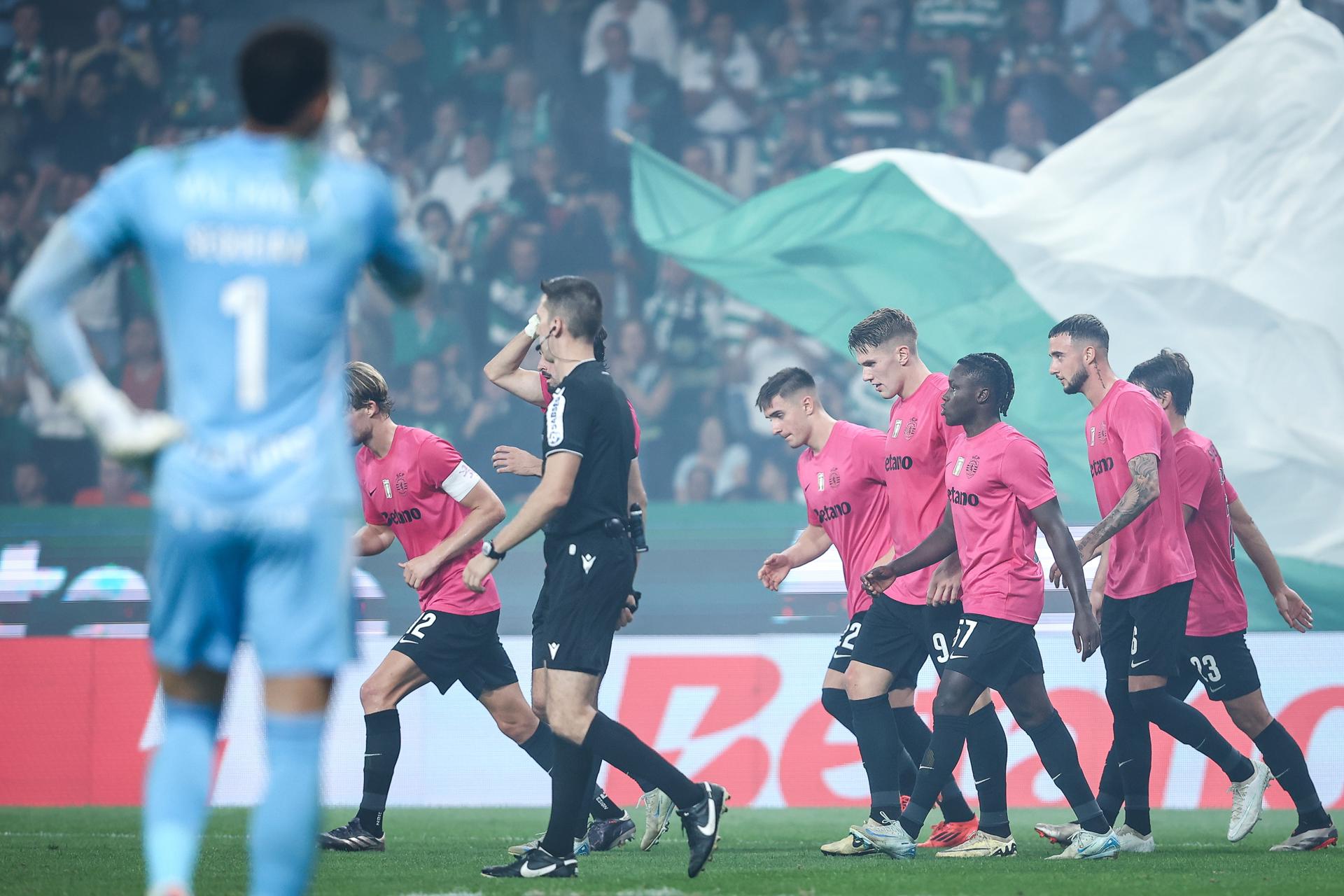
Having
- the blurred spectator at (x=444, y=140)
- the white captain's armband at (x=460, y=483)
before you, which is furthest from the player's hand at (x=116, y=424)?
the blurred spectator at (x=444, y=140)

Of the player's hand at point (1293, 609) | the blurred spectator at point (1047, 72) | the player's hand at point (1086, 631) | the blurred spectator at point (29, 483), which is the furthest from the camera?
the blurred spectator at point (1047, 72)

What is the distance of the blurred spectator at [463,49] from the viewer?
46.8 feet

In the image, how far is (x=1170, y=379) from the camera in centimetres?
731

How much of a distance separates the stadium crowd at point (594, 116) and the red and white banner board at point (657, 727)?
332 cm

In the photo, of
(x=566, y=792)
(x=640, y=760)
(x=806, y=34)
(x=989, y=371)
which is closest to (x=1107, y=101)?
(x=806, y=34)

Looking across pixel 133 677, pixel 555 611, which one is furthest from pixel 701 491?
pixel 555 611

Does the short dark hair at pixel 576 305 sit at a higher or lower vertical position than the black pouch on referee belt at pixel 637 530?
higher

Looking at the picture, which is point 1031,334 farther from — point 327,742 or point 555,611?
point 555,611

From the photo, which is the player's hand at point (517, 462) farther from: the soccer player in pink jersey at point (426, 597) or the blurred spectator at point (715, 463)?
the blurred spectator at point (715, 463)

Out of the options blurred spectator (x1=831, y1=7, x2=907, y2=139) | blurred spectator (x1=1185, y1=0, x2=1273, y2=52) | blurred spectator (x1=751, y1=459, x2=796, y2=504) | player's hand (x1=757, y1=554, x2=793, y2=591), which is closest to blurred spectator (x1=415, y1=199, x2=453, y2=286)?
blurred spectator (x1=751, y1=459, x2=796, y2=504)

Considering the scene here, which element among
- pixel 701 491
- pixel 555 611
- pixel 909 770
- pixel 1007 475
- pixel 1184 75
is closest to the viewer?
pixel 555 611

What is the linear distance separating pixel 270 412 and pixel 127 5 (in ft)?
42.5

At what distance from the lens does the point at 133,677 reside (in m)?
9.56

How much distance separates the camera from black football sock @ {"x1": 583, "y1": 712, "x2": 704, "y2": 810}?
5.13 metres
